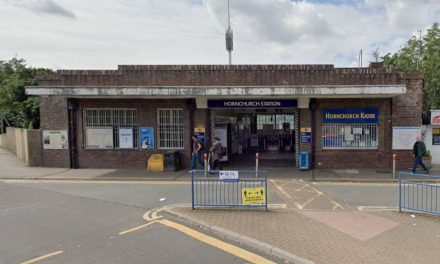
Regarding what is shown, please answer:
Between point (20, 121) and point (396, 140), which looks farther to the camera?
point (20, 121)

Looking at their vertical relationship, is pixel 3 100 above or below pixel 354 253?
above

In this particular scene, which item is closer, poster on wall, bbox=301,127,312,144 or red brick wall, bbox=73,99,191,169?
poster on wall, bbox=301,127,312,144

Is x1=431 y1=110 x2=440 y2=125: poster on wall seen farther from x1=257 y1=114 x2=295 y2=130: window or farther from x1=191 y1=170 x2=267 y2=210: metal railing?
x1=191 y1=170 x2=267 y2=210: metal railing

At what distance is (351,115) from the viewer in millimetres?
14414

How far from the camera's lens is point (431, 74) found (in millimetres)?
19953

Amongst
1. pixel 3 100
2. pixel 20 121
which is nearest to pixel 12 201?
pixel 20 121

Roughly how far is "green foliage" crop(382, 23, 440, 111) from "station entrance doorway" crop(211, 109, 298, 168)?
8.31 metres

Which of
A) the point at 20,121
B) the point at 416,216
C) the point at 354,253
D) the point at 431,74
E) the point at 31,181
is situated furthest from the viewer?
the point at 20,121

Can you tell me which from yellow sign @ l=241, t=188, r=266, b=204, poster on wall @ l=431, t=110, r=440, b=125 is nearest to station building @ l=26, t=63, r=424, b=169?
poster on wall @ l=431, t=110, r=440, b=125

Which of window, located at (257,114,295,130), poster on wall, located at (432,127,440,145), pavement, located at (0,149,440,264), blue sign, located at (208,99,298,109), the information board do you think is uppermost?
blue sign, located at (208,99,298,109)

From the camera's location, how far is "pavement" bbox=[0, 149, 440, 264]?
5320 mm

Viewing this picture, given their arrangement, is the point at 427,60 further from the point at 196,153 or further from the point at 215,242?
the point at 215,242

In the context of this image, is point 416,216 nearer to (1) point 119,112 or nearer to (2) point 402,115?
(2) point 402,115

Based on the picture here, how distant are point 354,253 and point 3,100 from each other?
27.6 meters
